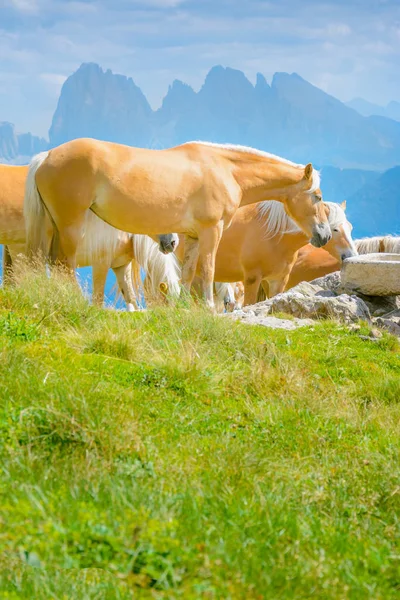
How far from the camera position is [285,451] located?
15.5 feet

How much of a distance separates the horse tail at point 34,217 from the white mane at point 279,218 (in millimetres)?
4769

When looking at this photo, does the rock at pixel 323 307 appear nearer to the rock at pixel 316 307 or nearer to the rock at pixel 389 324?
the rock at pixel 316 307

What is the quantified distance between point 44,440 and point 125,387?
4.36ft

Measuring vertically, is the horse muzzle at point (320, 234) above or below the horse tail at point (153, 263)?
above

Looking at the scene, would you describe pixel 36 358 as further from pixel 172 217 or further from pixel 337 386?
pixel 172 217

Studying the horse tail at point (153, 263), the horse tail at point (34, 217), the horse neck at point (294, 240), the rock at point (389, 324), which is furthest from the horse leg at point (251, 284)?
the horse tail at point (34, 217)

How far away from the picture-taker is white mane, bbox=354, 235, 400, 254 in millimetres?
13359

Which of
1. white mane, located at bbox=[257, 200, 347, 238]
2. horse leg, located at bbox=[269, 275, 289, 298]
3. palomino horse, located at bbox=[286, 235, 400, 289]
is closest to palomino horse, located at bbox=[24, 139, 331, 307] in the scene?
white mane, located at bbox=[257, 200, 347, 238]

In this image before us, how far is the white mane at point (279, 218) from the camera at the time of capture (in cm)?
1275

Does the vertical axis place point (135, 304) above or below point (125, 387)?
→ below

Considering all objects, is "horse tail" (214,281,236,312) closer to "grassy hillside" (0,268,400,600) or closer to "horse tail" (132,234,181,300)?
"horse tail" (132,234,181,300)

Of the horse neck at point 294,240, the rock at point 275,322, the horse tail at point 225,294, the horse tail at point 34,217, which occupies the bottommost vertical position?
the horse tail at point 225,294

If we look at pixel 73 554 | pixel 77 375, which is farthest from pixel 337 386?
pixel 73 554

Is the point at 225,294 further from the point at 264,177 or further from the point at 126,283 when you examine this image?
the point at 264,177
